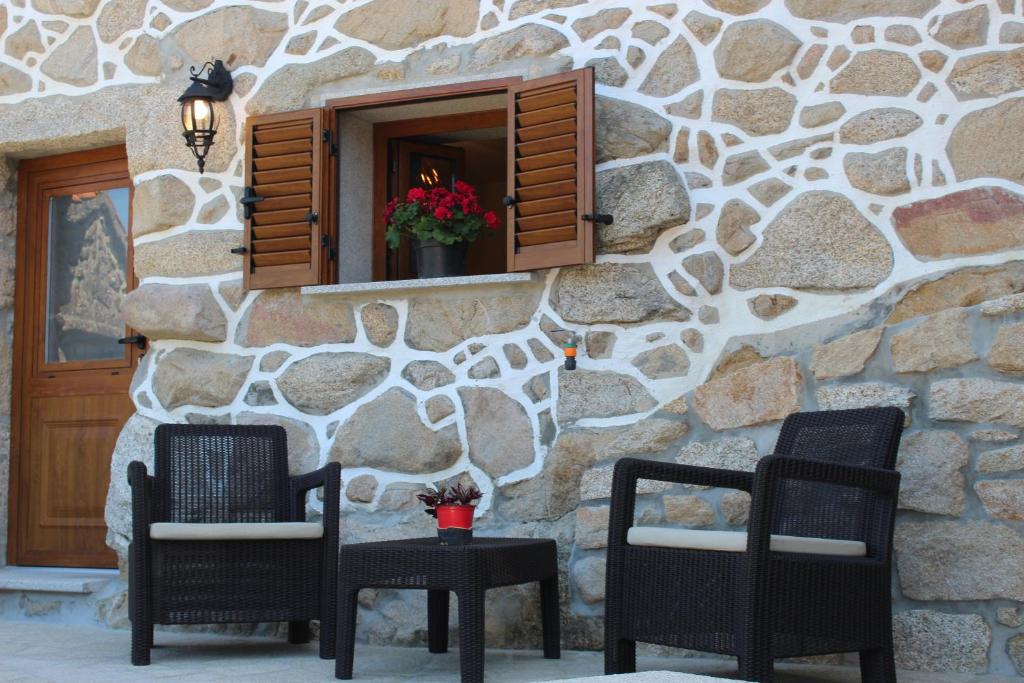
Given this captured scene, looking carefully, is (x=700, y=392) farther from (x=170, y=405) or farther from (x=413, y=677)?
(x=170, y=405)

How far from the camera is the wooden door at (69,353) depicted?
557 cm

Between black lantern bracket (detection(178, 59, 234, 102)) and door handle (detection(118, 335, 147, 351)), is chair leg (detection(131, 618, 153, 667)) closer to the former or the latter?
door handle (detection(118, 335, 147, 351))

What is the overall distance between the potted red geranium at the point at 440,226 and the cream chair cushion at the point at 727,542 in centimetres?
165

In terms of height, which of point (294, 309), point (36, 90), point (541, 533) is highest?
point (36, 90)

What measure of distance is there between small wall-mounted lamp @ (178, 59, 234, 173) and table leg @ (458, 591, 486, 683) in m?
2.28

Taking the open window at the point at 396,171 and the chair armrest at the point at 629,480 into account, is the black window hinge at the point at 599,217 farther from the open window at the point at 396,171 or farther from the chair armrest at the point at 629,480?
the chair armrest at the point at 629,480

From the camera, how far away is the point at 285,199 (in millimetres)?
4973

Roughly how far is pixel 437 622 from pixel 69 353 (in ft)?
7.71

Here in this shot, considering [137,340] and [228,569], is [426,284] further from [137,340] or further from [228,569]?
[137,340]

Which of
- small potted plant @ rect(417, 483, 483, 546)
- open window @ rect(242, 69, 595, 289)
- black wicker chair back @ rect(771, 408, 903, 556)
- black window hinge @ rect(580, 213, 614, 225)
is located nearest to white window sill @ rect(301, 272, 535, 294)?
open window @ rect(242, 69, 595, 289)

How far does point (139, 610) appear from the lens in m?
4.05

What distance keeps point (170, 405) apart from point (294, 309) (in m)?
0.64

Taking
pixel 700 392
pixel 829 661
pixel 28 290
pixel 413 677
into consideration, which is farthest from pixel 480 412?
pixel 28 290

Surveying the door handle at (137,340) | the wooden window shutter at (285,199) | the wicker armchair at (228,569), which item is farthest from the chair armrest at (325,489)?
the door handle at (137,340)
